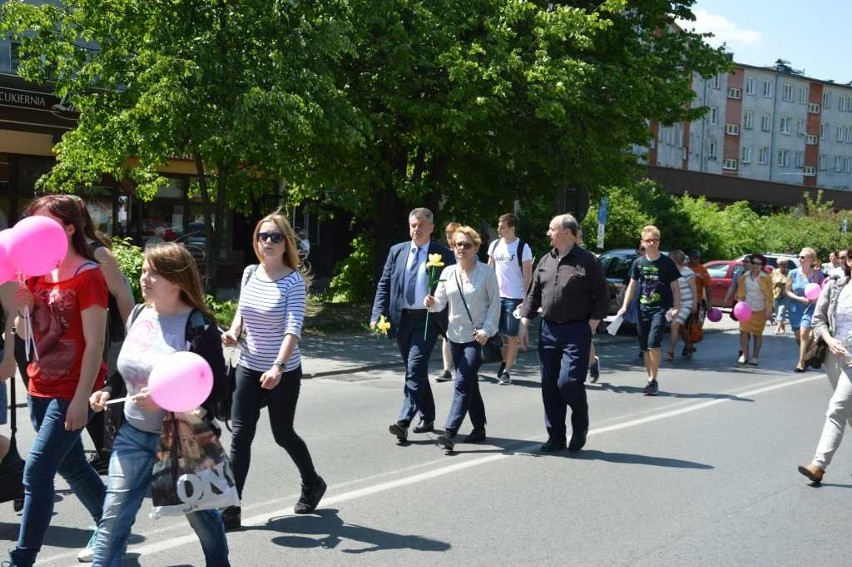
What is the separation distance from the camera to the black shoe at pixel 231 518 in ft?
18.6

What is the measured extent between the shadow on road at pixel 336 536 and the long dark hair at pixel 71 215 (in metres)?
1.92

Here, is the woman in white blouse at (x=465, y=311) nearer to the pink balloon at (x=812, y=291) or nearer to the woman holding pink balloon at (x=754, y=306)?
the pink balloon at (x=812, y=291)

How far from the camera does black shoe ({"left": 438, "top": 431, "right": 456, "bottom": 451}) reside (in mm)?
7934

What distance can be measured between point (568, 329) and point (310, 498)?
9.35 ft

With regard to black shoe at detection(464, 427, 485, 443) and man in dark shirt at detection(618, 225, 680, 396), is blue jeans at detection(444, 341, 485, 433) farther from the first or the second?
man in dark shirt at detection(618, 225, 680, 396)

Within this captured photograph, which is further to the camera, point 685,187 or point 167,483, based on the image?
point 685,187

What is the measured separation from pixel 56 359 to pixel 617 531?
327 centimetres

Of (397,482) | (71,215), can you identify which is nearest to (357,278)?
(397,482)

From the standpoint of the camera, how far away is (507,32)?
17344mm

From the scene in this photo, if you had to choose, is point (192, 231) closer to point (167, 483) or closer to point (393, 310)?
point (393, 310)

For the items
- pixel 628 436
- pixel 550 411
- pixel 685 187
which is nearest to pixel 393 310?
pixel 550 411

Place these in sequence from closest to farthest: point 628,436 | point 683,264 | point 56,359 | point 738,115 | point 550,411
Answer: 1. point 56,359
2. point 550,411
3. point 628,436
4. point 683,264
5. point 738,115

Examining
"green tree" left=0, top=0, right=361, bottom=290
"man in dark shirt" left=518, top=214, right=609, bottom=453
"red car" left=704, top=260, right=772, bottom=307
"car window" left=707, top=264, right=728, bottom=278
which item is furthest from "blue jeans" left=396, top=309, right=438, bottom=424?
"car window" left=707, top=264, right=728, bottom=278

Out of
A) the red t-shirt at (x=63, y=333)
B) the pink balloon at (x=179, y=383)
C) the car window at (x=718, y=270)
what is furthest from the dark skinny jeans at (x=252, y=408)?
the car window at (x=718, y=270)
